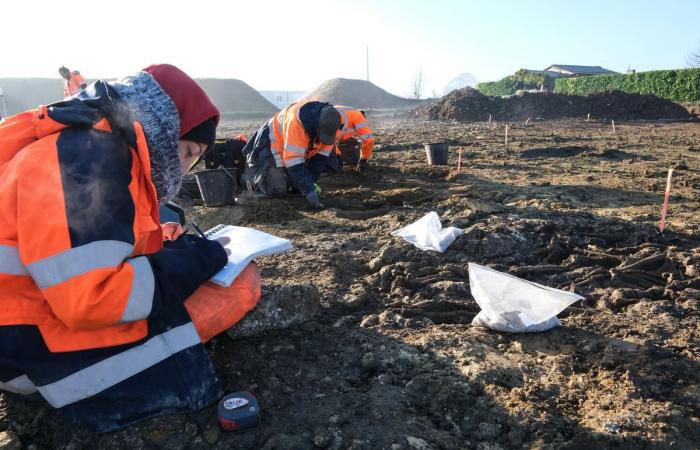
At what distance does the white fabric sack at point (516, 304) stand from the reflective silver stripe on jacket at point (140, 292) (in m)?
1.84

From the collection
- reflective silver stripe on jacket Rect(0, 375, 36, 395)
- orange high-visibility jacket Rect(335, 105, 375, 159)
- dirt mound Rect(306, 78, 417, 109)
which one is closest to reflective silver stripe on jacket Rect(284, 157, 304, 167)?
orange high-visibility jacket Rect(335, 105, 375, 159)

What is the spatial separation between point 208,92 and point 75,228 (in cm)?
5131

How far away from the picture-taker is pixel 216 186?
576 centimetres

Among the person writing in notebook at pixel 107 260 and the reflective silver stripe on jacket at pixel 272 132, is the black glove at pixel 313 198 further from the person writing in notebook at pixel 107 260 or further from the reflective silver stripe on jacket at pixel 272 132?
the person writing in notebook at pixel 107 260

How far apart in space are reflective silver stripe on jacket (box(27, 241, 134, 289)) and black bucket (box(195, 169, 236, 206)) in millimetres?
4360

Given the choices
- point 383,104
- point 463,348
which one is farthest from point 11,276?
point 383,104

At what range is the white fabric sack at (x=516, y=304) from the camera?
2529mm

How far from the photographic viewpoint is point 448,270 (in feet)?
11.4

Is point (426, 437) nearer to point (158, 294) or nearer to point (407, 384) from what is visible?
point (407, 384)

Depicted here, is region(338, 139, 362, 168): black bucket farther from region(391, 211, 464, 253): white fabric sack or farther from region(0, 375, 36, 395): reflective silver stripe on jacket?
region(0, 375, 36, 395): reflective silver stripe on jacket

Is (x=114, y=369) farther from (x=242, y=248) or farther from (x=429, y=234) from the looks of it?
(x=429, y=234)

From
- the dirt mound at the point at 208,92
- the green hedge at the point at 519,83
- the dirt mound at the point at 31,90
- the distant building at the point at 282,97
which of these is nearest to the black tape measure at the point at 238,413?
the green hedge at the point at 519,83

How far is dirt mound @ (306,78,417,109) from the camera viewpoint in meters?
47.4

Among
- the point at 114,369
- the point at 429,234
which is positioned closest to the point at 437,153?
the point at 429,234
